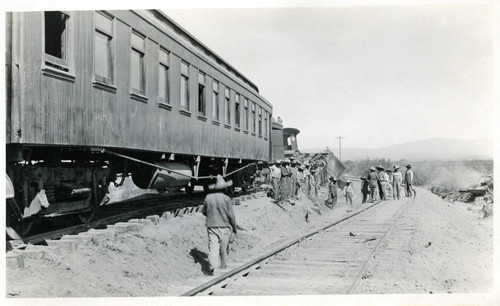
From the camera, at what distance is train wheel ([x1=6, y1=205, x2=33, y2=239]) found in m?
6.77

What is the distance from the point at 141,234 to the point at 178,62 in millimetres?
4076

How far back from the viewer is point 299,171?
21.7 m

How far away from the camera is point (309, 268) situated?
7805mm

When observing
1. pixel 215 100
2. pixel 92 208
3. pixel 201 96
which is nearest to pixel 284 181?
pixel 215 100

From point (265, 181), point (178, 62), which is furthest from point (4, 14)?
point (265, 181)

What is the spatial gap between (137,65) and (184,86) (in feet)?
6.86

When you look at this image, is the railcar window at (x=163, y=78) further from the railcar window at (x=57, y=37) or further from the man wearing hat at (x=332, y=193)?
the man wearing hat at (x=332, y=193)

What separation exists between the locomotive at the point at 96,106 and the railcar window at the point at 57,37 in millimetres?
14

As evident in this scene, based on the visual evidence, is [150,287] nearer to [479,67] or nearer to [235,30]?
[235,30]

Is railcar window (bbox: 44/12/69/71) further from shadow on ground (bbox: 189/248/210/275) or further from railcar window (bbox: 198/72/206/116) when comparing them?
railcar window (bbox: 198/72/206/116)

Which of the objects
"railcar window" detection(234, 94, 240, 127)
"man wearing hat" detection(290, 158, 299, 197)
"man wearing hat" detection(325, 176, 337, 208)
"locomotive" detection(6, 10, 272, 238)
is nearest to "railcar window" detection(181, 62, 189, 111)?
"locomotive" detection(6, 10, 272, 238)

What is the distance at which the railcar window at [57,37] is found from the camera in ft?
23.0

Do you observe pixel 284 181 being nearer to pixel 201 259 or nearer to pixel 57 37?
pixel 201 259

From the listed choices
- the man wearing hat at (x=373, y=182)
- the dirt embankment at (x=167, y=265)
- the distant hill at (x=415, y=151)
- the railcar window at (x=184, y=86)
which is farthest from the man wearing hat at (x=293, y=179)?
the distant hill at (x=415, y=151)
